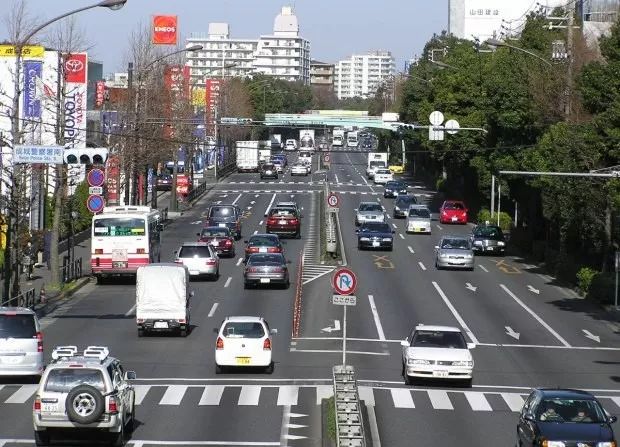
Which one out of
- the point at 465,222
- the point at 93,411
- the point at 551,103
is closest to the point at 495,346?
the point at 93,411

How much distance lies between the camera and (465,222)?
9000 cm

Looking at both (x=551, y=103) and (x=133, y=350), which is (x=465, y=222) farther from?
(x=133, y=350)

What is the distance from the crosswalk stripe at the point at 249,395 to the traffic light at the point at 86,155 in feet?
30.1

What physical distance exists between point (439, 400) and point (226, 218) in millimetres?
46841

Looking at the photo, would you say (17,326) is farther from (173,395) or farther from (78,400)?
(78,400)

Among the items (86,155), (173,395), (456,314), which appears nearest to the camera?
(173,395)

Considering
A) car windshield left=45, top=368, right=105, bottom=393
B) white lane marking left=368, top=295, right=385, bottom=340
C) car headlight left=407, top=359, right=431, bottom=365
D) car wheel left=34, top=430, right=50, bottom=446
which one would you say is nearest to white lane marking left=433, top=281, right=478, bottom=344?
white lane marking left=368, top=295, right=385, bottom=340

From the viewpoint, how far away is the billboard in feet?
434

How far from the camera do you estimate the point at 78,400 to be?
73.6 feet

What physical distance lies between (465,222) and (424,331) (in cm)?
5732

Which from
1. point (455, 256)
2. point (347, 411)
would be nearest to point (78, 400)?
point (347, 411)

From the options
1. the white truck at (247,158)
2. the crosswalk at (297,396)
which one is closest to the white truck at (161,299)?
the crosswalk at (297,396)

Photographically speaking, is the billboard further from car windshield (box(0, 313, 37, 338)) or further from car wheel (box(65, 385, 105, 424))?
car wheel (box(65, 385, 105, 424))

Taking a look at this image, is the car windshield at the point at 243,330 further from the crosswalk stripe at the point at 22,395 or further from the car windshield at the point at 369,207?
the car windshield at the point at 369,207
